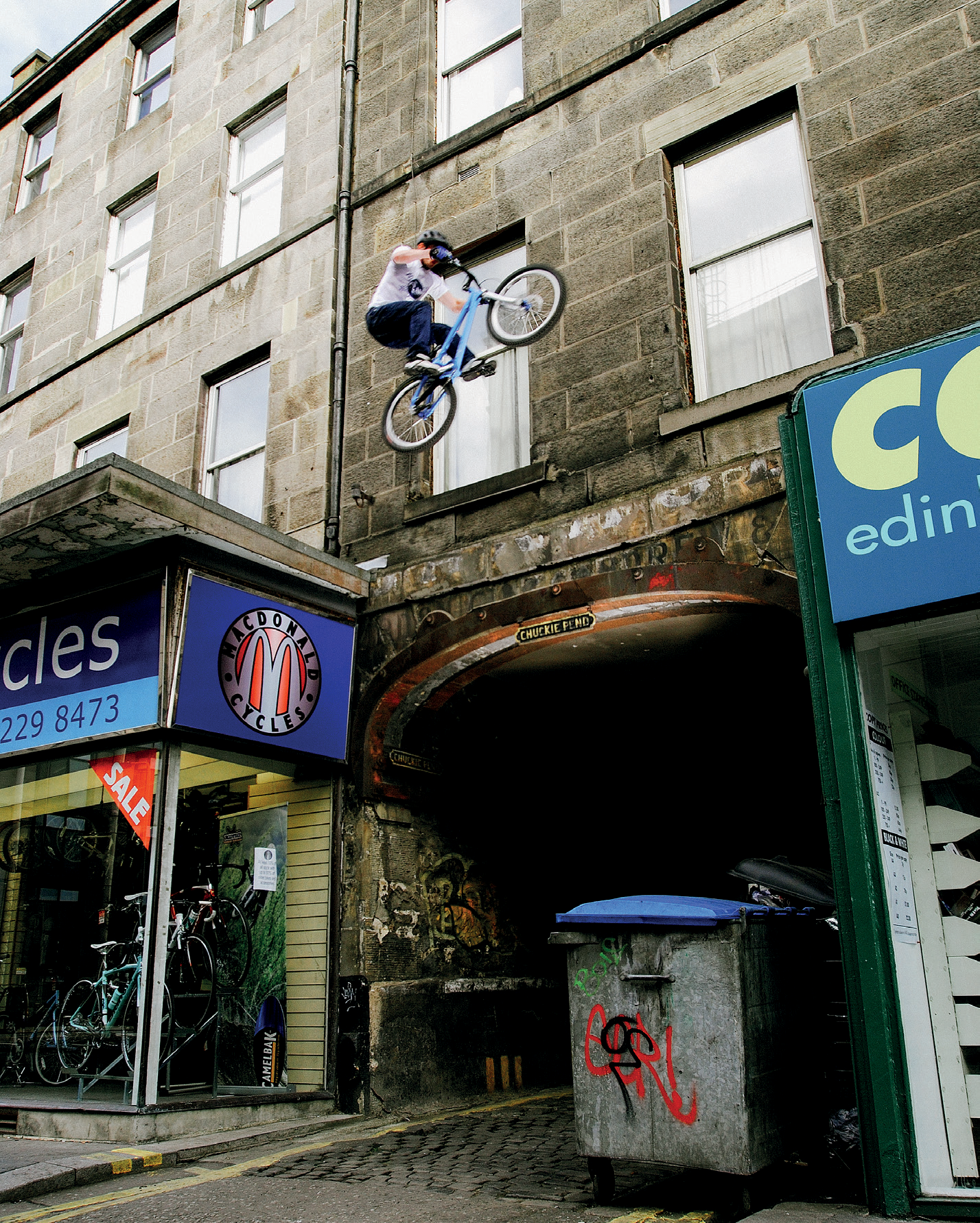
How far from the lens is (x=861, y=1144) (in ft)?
15.0

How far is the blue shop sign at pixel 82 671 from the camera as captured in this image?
25.7 ft

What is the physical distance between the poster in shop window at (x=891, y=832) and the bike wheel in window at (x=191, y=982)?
525cm

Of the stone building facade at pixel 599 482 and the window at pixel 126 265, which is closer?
the stone building facade at pixel 599 482

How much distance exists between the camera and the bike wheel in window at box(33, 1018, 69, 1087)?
7688 millimetres

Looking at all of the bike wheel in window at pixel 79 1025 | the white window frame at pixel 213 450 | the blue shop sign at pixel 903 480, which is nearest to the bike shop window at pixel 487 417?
the white window frame at pixel 213 450

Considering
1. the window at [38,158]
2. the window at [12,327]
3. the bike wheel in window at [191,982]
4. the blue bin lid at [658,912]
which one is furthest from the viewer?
the window at [38,158]

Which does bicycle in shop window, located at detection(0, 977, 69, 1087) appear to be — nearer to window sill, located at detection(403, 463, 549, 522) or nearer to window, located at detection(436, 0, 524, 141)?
window sill, located at detection(403, 463, 549, 522)

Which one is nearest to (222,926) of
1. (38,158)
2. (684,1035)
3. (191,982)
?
(191,982)

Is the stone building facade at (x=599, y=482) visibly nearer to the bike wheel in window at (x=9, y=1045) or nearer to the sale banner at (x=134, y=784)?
the sale banner at (x=134, y=784)

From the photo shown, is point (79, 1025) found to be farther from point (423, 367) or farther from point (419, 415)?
point (423, 367)

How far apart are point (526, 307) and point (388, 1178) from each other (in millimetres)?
6582

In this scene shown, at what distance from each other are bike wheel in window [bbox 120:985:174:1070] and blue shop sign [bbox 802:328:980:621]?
5.55 metres

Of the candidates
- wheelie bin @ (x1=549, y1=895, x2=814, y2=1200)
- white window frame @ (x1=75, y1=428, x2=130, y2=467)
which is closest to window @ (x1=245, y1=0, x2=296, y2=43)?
white window frame @ (x1=75, y1=428, x2=130, y2=467)

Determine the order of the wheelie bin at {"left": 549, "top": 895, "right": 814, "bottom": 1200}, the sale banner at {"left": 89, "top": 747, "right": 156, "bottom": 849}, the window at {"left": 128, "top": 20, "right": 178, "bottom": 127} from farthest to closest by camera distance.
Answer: the window at {"left": 128, "top": 20, "right": 178, "bottom": 127}, the sale banner at {"left": 89, "top": 747, "right": 156, "bottom": 849}, the wheelie bin at {"left": 549, "top": 895, "right": 814, "bottom": 1200}
